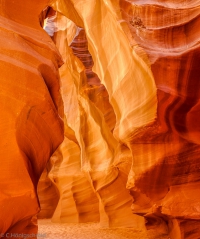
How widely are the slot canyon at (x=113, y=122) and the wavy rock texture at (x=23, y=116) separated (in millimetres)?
10

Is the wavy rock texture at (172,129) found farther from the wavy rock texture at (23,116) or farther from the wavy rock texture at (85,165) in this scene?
the wavy rock texture at (85,165)

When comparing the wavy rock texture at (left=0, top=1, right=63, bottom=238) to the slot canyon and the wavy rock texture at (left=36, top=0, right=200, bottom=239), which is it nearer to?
the slot canyon

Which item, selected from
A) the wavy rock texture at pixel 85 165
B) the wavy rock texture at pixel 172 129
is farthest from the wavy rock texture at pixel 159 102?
the wavy rock texture at pixel 85 165

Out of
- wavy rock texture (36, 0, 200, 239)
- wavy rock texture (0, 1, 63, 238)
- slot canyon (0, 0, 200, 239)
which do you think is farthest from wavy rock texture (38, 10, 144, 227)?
wavy rock texture (0, 1, 63, 238)

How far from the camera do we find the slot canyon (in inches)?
133

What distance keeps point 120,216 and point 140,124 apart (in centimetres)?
387

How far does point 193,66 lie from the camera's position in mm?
5375

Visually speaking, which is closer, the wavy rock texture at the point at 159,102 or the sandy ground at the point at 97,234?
the wavy rock texture at the point at 159,102

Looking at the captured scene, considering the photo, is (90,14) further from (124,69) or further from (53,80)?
(53,80)

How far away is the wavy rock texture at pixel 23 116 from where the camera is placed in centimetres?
319

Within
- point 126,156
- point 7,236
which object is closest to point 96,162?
point 126,156

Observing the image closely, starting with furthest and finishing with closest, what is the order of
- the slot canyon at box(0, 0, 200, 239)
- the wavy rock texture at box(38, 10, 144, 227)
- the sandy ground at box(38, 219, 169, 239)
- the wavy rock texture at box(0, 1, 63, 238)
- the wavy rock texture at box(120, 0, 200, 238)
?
the wavy rock texture at box(38, 10, 144, 227) → the sandy ground at box(38, 219, 169, 239) → the wavy rock texture at box(120, 0, 200, 238) → the slot canyon at box(0, 0, 200, 239) → the wavy rock texture at box(0, 1, 63, 238)

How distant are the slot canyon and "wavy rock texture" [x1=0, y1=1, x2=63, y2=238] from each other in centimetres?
1

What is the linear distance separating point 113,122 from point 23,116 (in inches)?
272
